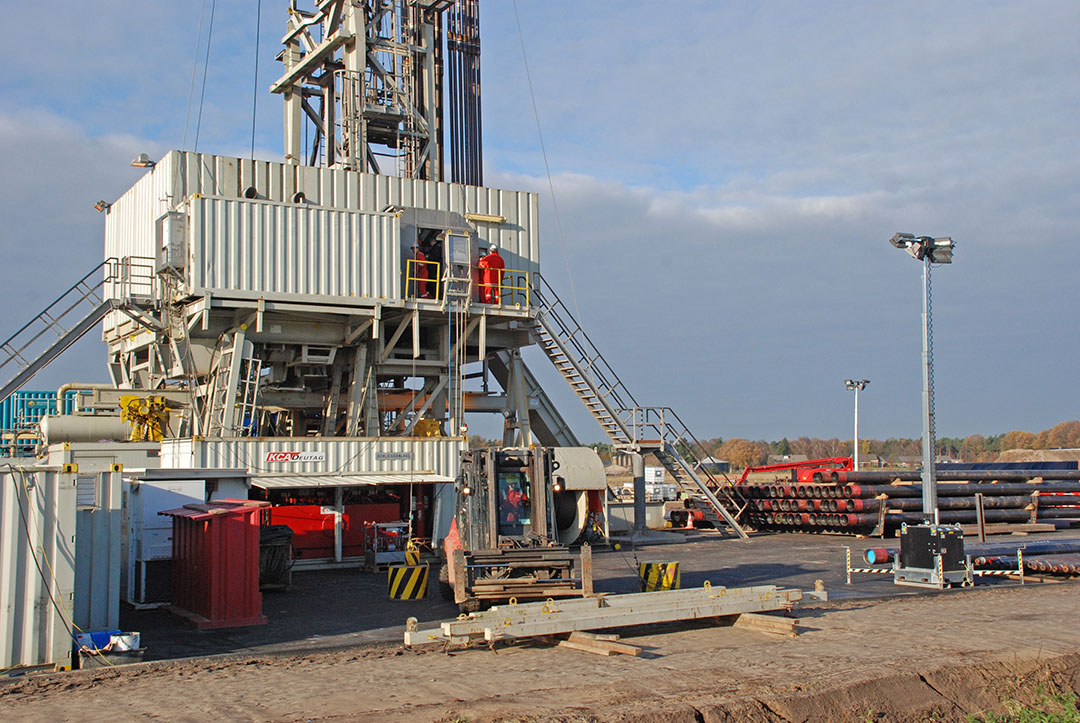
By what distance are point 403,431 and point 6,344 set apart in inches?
412

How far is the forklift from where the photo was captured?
48.2ft

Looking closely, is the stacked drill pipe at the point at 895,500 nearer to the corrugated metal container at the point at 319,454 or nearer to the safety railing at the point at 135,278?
the corrugated metal container at the point at 319,454

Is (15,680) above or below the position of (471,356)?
below

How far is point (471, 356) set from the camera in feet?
98.2

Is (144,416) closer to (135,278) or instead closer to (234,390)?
(234,390)

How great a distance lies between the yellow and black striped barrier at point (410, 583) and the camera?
Result: 703 inches

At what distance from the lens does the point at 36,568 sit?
39.2ft

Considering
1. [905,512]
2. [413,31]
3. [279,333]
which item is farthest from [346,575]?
[413,31]

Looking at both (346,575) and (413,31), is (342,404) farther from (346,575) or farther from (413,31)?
(413,31)

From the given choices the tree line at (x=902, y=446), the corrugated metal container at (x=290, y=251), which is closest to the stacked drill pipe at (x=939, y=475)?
the corrugated metal container at (x=290, y=251)

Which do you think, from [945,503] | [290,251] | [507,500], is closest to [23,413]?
[290,251]

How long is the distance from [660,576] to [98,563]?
861cm

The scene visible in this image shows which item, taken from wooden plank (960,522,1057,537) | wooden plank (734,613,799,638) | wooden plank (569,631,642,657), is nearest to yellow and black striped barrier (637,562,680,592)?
wooden plank (734,613,799,638)

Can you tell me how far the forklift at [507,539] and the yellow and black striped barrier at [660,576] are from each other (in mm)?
1611
